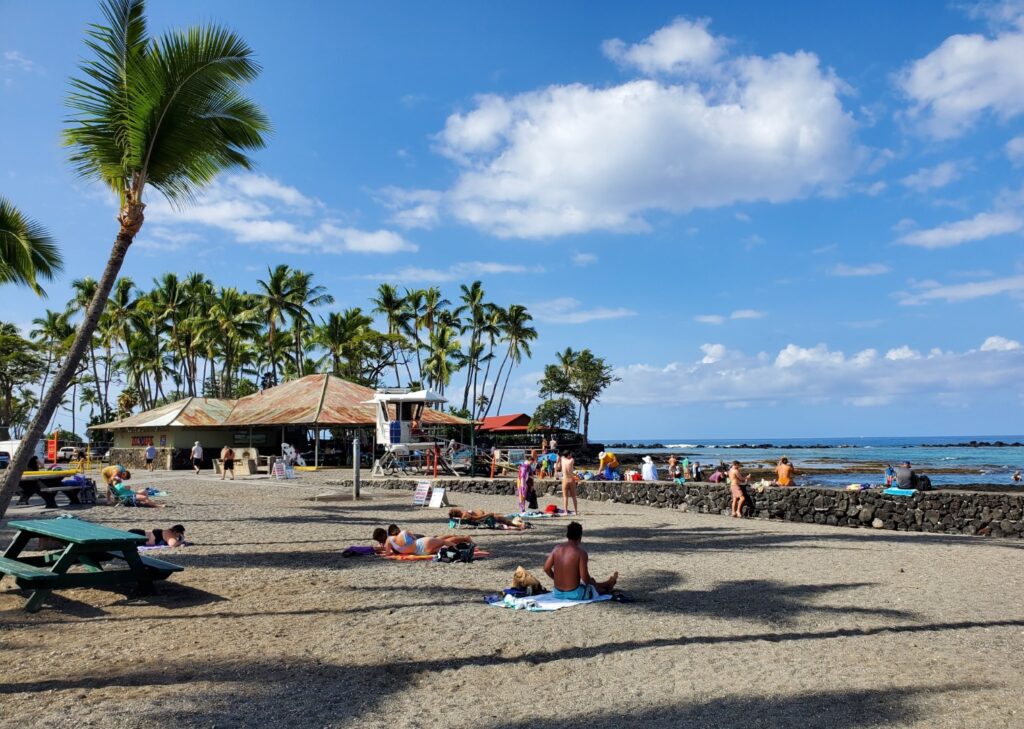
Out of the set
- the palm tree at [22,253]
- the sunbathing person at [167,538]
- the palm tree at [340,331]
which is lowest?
the sunbathing person at [167,538]

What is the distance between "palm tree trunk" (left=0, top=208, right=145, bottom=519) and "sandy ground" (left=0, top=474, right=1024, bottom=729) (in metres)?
1.18

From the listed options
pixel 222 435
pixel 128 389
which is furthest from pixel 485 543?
pixel 128 389

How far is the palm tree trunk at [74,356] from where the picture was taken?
7609 millimetres

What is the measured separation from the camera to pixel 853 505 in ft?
61.4

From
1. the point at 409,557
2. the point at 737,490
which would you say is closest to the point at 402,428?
the point at 737,490

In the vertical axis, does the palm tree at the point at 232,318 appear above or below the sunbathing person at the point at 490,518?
above

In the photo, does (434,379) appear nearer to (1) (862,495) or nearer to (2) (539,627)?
(1) (862,495)

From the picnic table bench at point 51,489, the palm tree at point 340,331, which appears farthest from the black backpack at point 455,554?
the palm tree at point 340,331

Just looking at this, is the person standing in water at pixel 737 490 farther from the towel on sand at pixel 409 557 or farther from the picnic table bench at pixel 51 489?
the picnic table bench at pixel 51 489

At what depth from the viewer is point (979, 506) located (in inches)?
661

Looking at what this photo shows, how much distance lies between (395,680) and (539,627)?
188 centimetres

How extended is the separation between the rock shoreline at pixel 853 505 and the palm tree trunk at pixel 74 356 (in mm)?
16466

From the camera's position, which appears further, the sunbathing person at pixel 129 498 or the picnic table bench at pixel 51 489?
the sunbathing person at pixel 129 498

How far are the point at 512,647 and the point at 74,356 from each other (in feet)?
18.7
